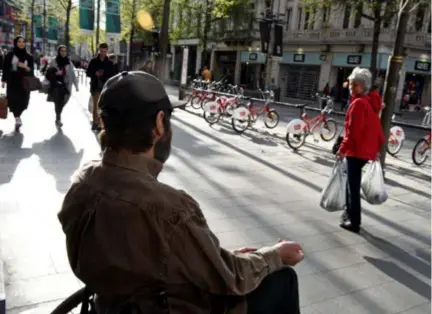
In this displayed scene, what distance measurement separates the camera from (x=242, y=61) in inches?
1549

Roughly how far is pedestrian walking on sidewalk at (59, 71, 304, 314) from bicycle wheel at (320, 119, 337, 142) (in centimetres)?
1025

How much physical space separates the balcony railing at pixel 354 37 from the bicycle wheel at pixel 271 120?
658 inches

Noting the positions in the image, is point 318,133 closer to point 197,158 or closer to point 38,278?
point 197,158

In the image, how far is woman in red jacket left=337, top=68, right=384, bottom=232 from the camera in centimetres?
438

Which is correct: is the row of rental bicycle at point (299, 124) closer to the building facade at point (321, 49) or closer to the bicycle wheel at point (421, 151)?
the bicycle wheel at point (421, 151)

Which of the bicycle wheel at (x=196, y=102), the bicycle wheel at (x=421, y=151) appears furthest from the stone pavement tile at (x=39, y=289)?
the bicycle wheel at (x=196, y=102)

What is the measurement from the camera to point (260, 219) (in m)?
4.88

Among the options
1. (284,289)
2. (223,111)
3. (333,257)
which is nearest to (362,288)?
(333,257)

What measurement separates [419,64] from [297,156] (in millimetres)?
23475

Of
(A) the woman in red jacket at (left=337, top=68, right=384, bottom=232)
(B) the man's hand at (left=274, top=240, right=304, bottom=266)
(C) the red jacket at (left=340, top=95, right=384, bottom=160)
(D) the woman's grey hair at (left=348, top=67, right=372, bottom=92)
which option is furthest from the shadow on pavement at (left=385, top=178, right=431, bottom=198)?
(B) the man's hand at (left=274, top=240, right=304, bottom=266)

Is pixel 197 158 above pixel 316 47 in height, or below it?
below

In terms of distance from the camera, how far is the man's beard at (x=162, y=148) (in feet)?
4.92

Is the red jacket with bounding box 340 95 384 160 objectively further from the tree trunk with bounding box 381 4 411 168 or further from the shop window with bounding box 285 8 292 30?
the shop window with bounding box 285 8 292 30

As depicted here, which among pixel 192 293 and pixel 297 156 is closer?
pixel 192 293
